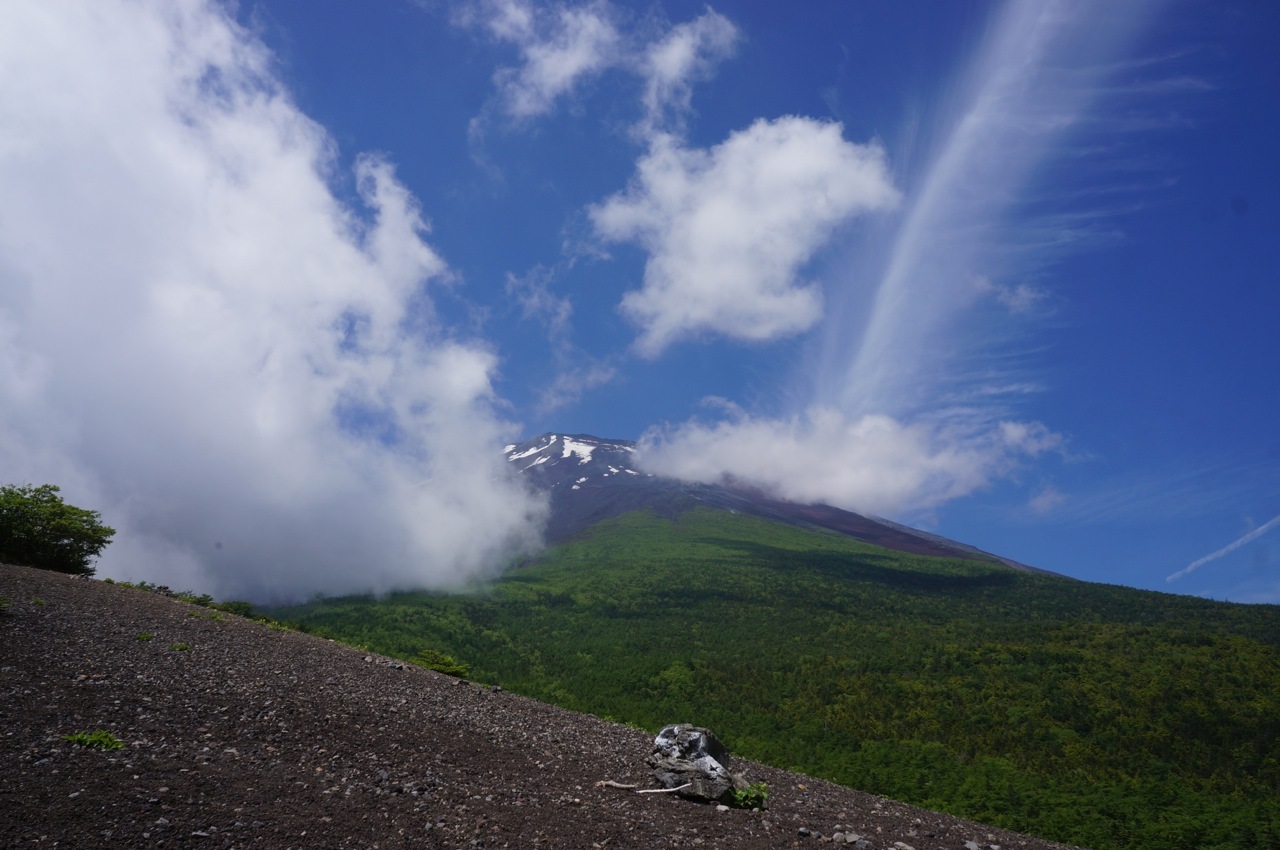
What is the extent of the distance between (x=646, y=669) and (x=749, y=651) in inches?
436

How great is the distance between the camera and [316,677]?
16453mm

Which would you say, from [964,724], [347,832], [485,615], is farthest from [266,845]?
[485,615]

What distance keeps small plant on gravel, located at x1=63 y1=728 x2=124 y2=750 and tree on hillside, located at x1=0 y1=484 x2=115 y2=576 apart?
19245 millimetres

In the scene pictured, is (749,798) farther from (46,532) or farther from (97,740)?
(46,532)

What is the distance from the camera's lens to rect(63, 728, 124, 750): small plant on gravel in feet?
32.3

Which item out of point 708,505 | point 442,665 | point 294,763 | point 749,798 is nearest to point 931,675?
point 442,665

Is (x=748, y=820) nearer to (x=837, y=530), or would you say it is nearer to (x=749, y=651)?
(x=749, y=651)

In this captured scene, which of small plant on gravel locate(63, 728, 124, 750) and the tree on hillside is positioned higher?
the tree on hillside

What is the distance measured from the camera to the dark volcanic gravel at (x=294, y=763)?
8602 millimetres

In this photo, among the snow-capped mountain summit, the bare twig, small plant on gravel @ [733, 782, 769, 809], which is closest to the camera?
the bare twig

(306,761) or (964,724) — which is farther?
(964,724)

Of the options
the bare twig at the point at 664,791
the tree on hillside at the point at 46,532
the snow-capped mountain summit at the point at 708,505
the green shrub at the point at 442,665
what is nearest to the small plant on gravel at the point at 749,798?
the bare twig at the point at 664,791

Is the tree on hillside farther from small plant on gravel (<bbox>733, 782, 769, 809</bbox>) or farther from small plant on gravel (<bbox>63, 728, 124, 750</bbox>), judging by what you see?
small plant on gravel (<bbox>733, 782, 769, 809</bbox>)

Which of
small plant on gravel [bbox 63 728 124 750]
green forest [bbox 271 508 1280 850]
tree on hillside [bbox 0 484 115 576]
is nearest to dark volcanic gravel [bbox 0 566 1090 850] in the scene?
small plant on gravel [bbox 63 728 124 750]
